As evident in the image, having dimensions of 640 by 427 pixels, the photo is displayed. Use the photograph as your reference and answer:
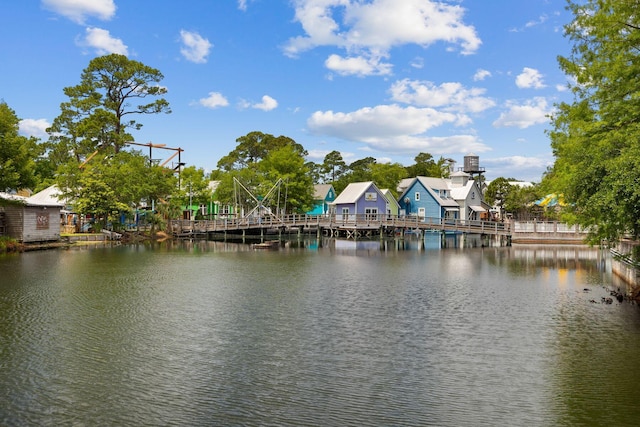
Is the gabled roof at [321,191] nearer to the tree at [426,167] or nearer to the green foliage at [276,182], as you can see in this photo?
the green foliage at [276,182]

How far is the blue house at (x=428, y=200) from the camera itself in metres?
74.1

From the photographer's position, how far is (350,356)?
14.2 metres

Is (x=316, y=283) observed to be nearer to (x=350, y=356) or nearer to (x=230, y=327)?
(x=230, y=327)

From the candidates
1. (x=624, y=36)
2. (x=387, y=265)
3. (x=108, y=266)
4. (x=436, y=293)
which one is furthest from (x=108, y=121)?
(x=624, y=36)

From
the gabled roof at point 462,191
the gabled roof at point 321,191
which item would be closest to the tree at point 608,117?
the gabled roof at point 462,191

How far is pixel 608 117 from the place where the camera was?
2222cm

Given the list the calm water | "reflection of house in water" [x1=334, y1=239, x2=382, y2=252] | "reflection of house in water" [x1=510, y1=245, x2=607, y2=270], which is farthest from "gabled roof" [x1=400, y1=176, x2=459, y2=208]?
the calm water

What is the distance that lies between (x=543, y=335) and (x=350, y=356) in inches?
252

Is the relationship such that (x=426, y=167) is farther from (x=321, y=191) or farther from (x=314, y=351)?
(x=314, y=351)

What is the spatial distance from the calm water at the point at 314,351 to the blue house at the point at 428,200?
4510 centimetres

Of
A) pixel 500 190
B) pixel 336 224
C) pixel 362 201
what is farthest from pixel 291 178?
pixel 500 190

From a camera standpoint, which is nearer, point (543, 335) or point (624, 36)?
point (543, 335)

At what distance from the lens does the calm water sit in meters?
10.6

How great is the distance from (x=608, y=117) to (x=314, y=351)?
53.2 feet
